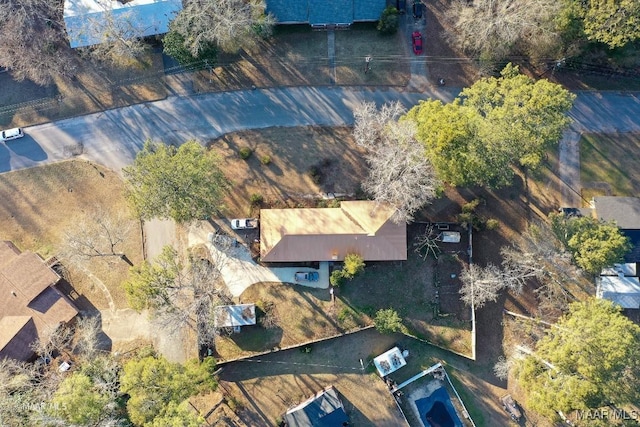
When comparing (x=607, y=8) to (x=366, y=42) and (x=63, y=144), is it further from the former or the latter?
(x=63, y=144)

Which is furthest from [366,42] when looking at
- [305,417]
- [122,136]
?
[305,417]

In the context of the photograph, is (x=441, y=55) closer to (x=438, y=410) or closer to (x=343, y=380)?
(x=343, y=380)

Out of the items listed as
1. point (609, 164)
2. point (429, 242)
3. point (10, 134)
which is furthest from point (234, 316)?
point (609, 164)

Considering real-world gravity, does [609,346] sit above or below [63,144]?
below

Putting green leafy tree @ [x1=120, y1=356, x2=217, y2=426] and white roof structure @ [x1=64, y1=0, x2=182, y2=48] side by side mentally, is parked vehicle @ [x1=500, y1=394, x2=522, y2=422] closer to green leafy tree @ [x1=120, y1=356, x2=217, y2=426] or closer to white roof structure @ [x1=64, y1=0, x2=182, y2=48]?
green leafy tree @ [x1=120, y1=356, x2=217, y2=426]

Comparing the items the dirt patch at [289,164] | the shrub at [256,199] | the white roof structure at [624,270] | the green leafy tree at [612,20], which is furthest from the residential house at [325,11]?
the white roof structure at [624,270]

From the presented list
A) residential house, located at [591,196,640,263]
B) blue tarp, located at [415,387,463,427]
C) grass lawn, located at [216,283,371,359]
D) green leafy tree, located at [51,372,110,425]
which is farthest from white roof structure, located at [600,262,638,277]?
green leafy tree, located at [51,372,110,425]
